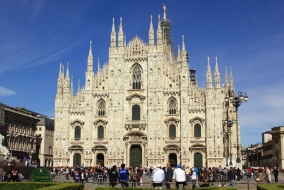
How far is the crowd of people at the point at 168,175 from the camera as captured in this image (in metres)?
21.2

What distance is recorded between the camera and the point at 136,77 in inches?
2512

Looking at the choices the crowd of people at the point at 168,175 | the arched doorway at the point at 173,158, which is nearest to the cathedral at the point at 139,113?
the arched doorway at the point at 173,158

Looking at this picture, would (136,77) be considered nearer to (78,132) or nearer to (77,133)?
(78,132)

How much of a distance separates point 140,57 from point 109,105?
28.4ft

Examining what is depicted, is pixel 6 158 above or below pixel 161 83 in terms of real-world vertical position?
below

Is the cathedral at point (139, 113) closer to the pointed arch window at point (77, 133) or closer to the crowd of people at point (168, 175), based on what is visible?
the pointed arch window at point (77, 133)

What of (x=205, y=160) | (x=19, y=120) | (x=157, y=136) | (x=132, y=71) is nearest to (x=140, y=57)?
(x=132, y=71)

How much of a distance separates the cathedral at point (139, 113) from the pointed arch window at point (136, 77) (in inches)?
6.0

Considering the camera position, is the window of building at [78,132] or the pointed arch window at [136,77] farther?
the window of building at [78,132]

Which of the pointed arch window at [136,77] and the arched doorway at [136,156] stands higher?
the pointed arch window at [136,77]

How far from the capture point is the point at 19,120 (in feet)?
246

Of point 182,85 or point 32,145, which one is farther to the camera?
point 32,145

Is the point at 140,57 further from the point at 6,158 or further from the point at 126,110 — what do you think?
the point at 6,158

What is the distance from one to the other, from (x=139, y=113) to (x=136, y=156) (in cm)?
640
